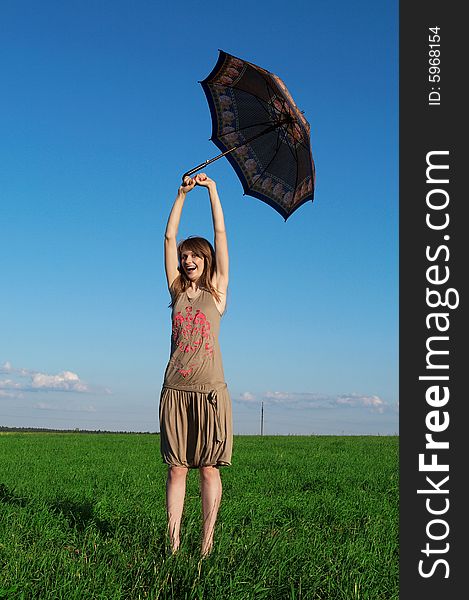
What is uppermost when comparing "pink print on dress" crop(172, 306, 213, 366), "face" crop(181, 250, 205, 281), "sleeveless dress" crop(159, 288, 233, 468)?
"face" crop(181, 250, 205, 281)

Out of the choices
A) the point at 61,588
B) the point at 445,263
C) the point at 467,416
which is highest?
the point at 445,263

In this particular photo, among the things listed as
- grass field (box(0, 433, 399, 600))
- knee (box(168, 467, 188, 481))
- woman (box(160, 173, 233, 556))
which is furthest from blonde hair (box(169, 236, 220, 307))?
grass field (box(0, 433, 399, 600))

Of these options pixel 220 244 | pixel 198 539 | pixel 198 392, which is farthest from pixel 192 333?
pixel 198 539

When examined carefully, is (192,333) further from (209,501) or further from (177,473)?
(209,501)

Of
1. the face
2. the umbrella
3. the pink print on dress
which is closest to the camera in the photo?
the pink print on dress

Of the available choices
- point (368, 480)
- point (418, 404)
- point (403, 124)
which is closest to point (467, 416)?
point (418, 404)

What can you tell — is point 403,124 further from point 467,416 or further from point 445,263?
point 467,416

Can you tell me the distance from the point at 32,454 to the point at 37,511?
37.6 feet

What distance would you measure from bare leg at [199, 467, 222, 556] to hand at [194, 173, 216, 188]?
2.34 meters

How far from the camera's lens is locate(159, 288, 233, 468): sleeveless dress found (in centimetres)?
551

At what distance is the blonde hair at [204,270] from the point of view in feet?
19.4

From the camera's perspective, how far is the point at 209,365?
5.63m

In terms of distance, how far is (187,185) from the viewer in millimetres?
5980

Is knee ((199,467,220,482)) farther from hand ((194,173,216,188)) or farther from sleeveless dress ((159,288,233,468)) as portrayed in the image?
hand ((194,173,216,188))
